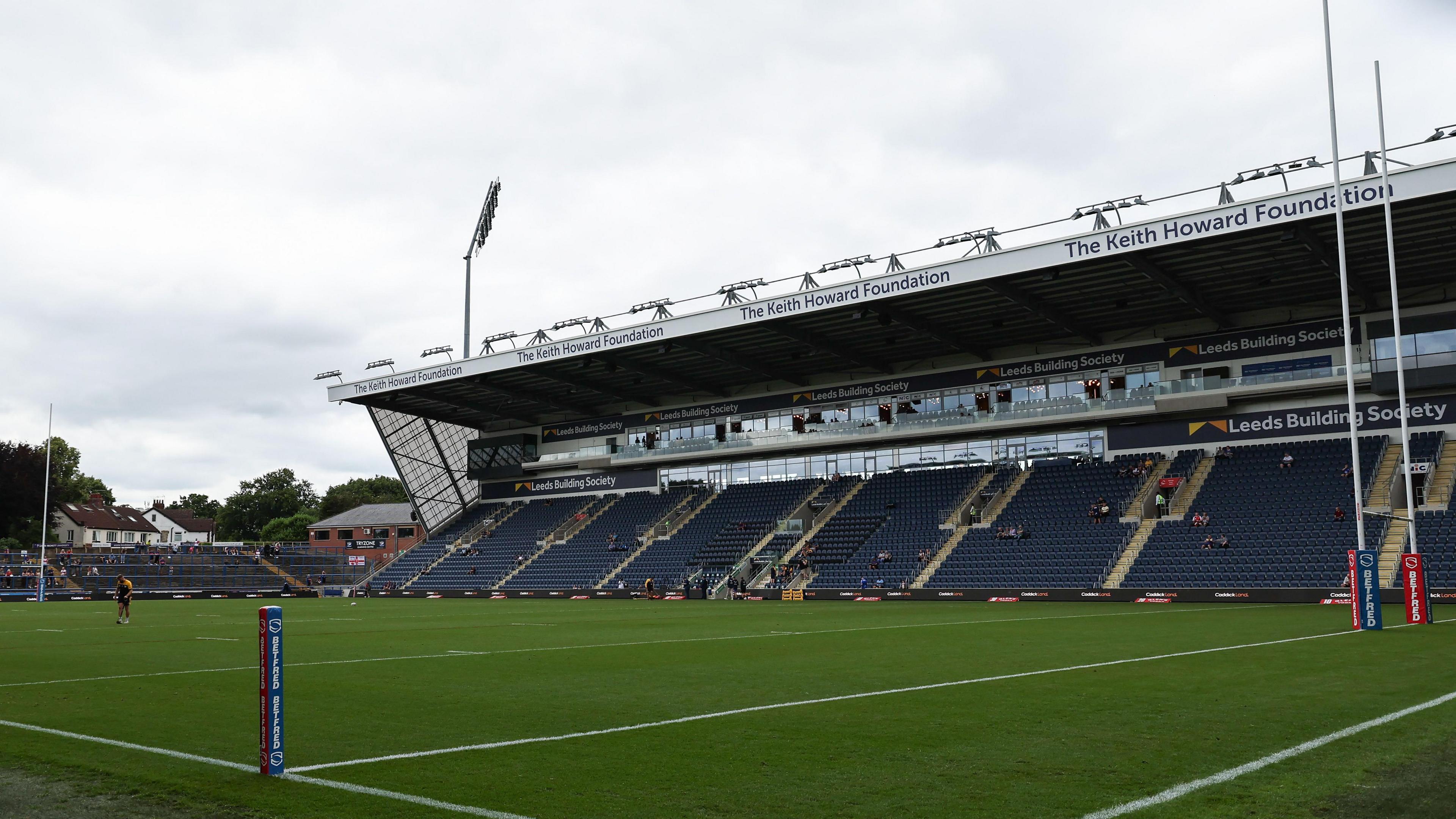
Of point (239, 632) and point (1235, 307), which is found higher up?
point (1235, 307)

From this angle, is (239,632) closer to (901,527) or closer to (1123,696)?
(1123,696)

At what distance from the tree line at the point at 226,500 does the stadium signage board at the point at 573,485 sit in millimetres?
14346

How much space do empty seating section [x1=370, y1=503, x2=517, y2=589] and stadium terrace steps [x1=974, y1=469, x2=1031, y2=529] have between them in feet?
116

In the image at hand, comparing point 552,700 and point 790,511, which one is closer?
point 552,700

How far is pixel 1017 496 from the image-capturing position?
48625 mm

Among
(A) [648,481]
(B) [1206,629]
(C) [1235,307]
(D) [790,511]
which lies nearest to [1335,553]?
(C) [1235,307]

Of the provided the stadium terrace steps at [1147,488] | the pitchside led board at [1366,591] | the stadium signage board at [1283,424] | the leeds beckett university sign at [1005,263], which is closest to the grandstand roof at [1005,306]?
the leeds beckett university sign at [1005,263]

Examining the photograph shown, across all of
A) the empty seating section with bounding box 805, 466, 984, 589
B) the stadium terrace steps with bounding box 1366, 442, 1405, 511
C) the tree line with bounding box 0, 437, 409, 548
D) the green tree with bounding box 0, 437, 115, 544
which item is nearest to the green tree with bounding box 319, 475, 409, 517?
the tree line with bounding box 0, 437, 409, 548

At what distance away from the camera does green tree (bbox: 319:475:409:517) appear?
14212 cm

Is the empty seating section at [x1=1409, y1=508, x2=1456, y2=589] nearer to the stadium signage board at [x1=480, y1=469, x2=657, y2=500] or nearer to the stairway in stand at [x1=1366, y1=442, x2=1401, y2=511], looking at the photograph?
the stairway in stand at [x1=1366, y1=442, x2=1401, y2=511]

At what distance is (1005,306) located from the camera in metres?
45.3

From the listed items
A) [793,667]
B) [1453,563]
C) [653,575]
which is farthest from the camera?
[653,575]

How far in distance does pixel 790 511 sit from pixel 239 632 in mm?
34390

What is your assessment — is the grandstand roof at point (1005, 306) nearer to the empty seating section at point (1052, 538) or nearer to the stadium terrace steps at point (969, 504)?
the stadium terrace steps at point (969, 504)
